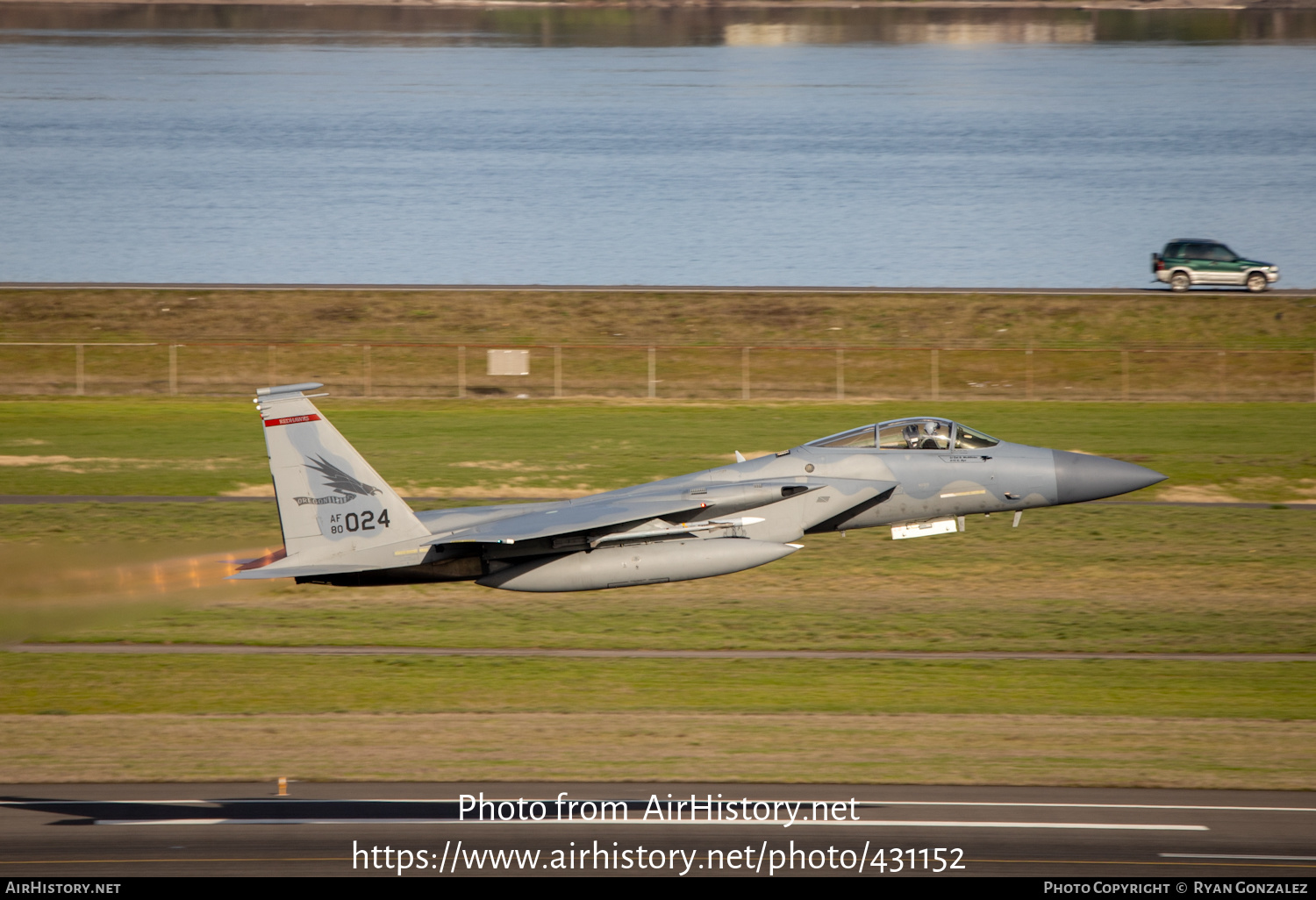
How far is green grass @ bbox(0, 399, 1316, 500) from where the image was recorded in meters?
45.6

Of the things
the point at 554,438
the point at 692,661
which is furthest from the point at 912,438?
the point at 554,438

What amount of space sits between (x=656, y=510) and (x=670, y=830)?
6614 mm

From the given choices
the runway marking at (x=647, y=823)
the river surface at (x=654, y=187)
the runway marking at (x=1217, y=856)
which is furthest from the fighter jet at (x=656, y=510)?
the river surface at (x=654, y=187)

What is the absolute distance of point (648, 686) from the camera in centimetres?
2698

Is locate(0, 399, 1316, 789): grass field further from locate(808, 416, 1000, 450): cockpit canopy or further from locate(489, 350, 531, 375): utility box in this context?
locate(489, 350, 531, 375): utility box

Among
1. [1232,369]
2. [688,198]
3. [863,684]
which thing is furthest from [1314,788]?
[688,198]

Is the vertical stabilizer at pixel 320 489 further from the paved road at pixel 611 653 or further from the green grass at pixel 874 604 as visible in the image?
the green grass at pixel 874 604

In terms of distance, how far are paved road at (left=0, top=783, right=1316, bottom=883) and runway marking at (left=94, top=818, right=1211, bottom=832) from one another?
0.04 m

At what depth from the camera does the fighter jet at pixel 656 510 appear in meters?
24.2

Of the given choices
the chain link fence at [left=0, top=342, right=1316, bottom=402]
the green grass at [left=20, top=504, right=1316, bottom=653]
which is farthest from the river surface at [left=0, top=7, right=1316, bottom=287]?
the green grass at [left=20, top=504, right=1316, bottom=653]

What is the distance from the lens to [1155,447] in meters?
49.3

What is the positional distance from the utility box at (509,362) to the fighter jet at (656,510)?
34.7 m

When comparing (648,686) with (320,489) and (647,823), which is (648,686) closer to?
(647,823)
